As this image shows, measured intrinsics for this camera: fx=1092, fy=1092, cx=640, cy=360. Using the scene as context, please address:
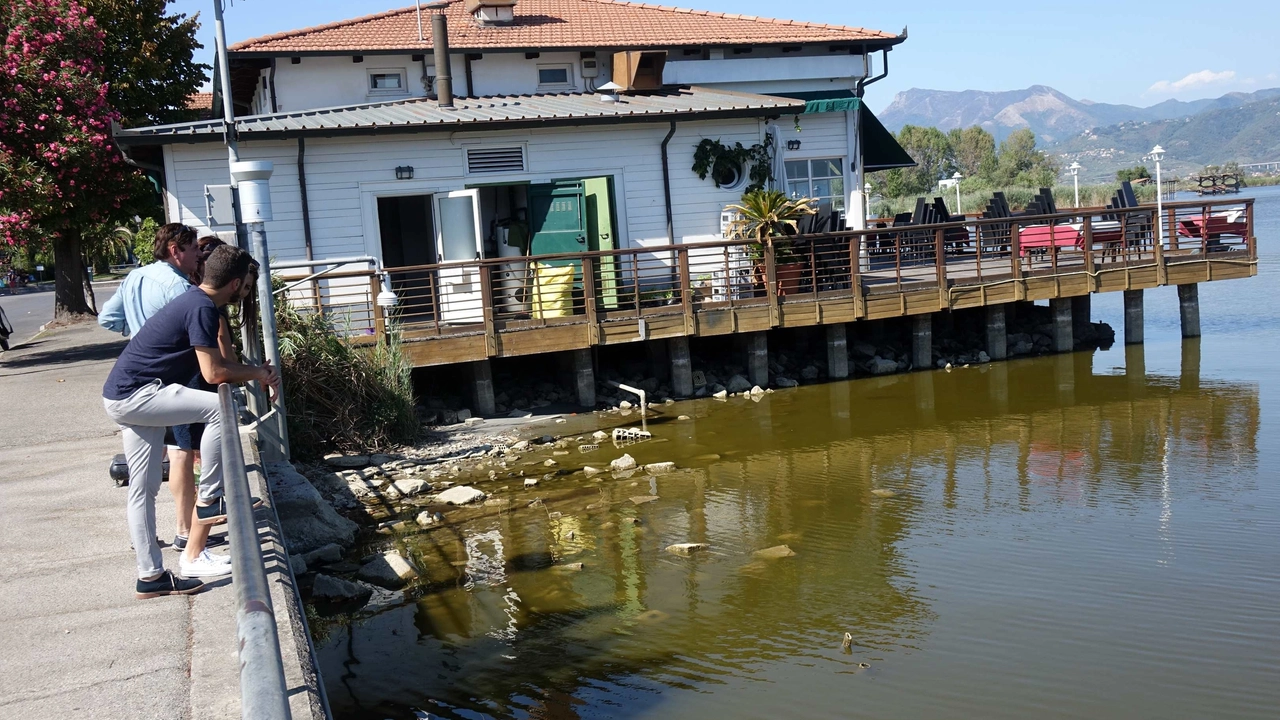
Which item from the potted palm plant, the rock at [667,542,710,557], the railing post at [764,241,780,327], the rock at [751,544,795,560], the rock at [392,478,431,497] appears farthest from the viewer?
the potted palm plant

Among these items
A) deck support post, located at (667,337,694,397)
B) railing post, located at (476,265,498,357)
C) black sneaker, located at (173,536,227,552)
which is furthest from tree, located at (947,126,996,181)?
black sneaker, located at (173,536,227,552)

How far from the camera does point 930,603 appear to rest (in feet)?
25.3

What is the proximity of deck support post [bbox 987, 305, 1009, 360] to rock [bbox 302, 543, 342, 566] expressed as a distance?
1290 centimetres

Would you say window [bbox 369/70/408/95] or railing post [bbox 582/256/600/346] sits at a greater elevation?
window [bbox 369/70/408/95]

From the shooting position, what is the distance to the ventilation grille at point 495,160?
674 inches

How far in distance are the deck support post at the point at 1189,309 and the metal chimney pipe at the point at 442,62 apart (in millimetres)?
13526

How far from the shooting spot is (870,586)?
8.13 meters

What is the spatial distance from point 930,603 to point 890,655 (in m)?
0.96

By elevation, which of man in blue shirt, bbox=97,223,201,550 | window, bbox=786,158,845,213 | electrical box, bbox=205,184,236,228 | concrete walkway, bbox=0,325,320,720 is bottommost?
concrete walkway, bbox=0,325,320,720

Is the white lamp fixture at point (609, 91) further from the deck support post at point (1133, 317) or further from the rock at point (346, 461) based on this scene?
the deck support post at point (1133, 317)

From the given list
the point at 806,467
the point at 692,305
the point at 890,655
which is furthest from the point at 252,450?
the point at 692,305

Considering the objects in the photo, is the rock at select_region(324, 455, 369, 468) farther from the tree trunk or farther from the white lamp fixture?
the tree trunk

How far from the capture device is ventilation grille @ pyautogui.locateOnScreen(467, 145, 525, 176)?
674 inches

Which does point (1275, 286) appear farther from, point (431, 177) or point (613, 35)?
point (431, 177)
